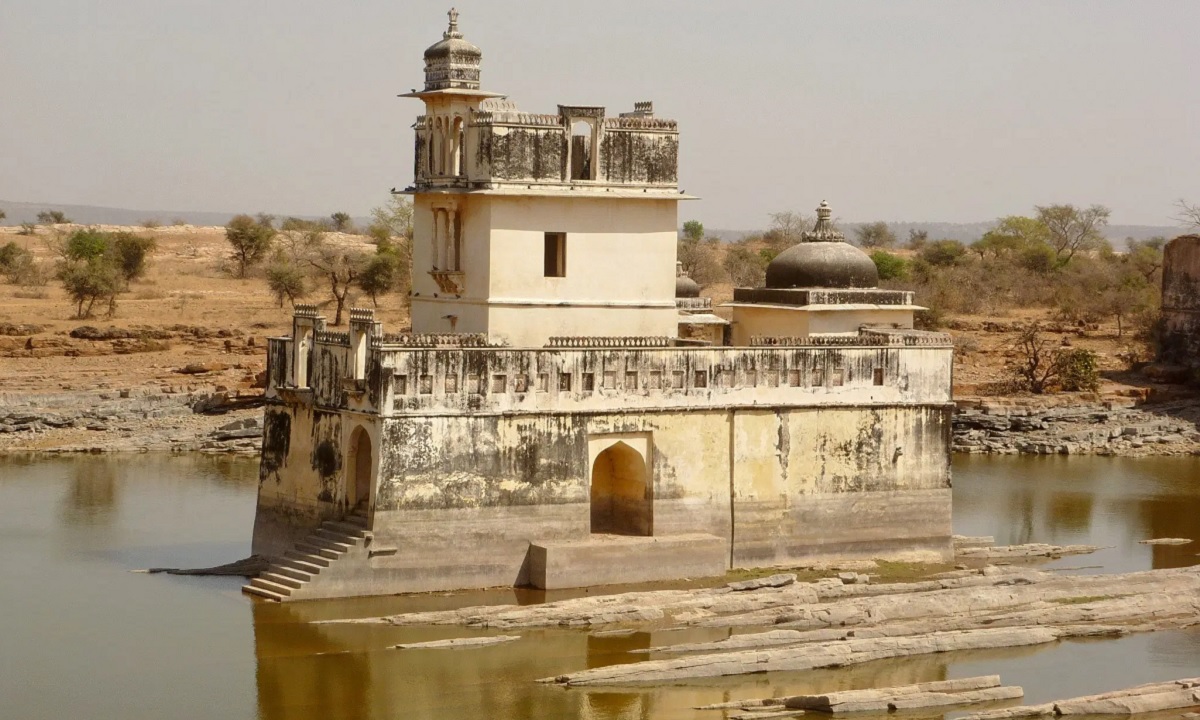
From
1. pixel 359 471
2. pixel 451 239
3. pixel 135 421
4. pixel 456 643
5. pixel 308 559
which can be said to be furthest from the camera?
pixel 135 421

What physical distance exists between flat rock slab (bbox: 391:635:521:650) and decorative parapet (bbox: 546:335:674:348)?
3800 millimetres

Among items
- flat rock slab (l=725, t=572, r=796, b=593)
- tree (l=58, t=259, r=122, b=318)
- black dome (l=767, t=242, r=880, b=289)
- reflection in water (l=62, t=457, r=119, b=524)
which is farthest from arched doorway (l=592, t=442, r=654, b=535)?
tree (l=58, t=259, r=122, b=318)

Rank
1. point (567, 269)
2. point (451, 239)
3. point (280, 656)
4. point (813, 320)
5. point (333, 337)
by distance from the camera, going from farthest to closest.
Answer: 1. point (813, 320)
2. point (451, 239)
3. point (567, 269)
4. point (333, 337)
5. point (280, 656)

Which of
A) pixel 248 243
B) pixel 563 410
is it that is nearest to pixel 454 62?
pixel 563 410

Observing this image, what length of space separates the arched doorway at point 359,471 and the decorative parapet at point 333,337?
96cm

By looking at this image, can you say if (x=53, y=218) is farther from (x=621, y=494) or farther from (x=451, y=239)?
(x=621, y=494)

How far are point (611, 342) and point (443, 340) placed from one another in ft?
6.78

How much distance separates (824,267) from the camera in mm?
26453

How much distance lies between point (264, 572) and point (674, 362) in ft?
17.0

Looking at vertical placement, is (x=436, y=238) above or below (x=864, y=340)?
above

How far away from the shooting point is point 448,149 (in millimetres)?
24234

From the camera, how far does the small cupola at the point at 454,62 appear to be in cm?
2416

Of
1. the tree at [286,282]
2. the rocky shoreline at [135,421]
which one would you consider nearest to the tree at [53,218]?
the tree at [286,282]

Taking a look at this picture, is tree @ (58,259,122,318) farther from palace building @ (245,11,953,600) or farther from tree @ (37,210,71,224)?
tree @ (37,210,71,224)
